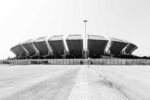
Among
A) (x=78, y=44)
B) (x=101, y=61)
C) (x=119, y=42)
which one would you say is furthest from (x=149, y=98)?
(x=119, y=42)

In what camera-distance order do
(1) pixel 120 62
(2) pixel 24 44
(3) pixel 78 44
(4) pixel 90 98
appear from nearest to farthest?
1. (4) pixel 90 98
2. (1) pixel 120 62
3. (3) pixel 78 44
4. (2) pixel 24 44

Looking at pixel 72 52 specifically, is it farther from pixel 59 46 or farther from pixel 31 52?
pixel 31 52

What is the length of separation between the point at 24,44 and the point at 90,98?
73.7 meters

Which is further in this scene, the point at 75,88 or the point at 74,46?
the point at 74,46

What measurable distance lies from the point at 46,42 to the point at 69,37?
10331 millimetres

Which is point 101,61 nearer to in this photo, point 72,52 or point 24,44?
point 72,52

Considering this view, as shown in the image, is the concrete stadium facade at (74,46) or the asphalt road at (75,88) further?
the concrete stadium facade at (74,46)

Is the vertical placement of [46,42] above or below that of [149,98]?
above

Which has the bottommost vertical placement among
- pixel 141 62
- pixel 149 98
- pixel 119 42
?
pixel 141 62

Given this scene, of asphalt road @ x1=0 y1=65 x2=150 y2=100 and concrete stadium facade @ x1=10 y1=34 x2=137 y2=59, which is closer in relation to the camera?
asphalt road @ x1=0 y1=65 x2=150 y2=100

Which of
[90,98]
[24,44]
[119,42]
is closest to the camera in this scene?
[90,98]

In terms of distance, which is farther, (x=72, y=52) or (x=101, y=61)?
(x=72, y=52)

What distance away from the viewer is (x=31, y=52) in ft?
246

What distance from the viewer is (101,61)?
54188 millimetres
